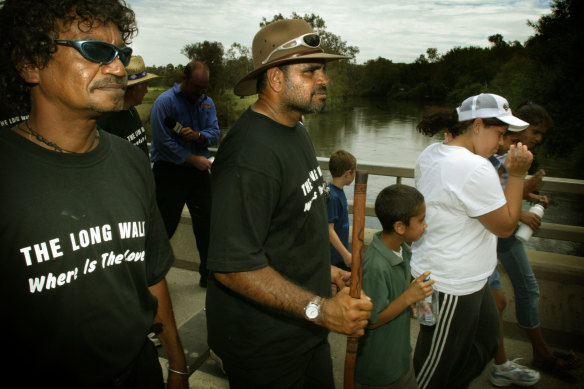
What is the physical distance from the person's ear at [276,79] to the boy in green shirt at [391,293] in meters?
0.89

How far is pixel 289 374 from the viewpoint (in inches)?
72.1

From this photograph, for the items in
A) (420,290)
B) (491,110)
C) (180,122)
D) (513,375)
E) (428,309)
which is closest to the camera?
(420,290)

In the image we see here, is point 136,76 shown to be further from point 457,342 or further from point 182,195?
point 457,342

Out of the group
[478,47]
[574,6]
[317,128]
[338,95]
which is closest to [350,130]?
[317,128]

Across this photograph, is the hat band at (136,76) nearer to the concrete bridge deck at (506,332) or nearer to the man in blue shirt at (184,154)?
the man in blue shirt at (184,154)

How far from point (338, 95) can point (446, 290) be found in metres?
58.5

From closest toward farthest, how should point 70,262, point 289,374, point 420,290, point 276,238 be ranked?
point 70,262
point 276,238
point 289,374
point 420,290

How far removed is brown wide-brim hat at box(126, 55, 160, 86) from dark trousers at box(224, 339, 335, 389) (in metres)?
2.31

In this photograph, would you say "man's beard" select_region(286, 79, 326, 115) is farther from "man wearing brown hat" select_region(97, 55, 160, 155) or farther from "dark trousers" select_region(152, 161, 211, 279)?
"dark trousers" select_region(152, 161, 211, 279)

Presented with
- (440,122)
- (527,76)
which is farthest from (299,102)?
(527,76)

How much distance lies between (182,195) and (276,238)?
231cm

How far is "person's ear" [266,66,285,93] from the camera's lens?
1.84 metres

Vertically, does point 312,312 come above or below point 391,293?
above

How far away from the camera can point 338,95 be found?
58.7 m
